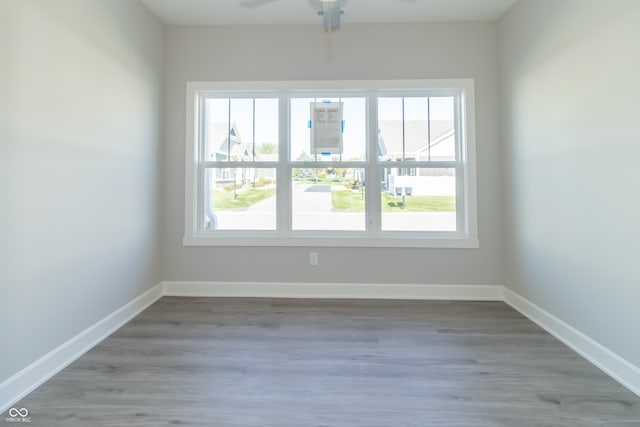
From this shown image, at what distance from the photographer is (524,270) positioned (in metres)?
2.63

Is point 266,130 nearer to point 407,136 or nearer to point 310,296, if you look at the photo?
point 407,136

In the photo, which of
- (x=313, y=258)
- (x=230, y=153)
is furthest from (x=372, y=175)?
(x=230, y=153)

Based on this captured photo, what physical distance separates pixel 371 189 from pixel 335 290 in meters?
1.08

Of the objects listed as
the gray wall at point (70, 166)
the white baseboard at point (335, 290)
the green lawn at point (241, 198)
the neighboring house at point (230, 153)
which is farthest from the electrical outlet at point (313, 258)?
the gray wall at point (70, 166)

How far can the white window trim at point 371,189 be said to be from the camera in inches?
116

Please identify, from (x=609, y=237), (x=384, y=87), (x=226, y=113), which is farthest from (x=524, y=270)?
(x=226, y=113)

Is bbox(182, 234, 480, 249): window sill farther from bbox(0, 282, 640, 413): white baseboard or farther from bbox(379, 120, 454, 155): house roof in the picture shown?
bbox(379, 120, 454, 155): house roof

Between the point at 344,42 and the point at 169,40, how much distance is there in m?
1.75

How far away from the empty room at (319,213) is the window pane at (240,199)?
0.02 metres

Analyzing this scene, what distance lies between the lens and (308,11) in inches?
109

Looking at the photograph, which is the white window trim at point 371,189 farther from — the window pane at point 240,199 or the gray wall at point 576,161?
the gray wall at point 576,161

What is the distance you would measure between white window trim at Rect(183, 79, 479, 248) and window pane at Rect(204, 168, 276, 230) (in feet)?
0.35

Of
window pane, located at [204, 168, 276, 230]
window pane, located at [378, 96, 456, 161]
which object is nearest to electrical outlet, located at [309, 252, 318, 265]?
window pane, located at [204, 168, 276, 230]

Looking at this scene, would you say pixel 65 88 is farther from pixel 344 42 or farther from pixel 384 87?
pixel 384 87
